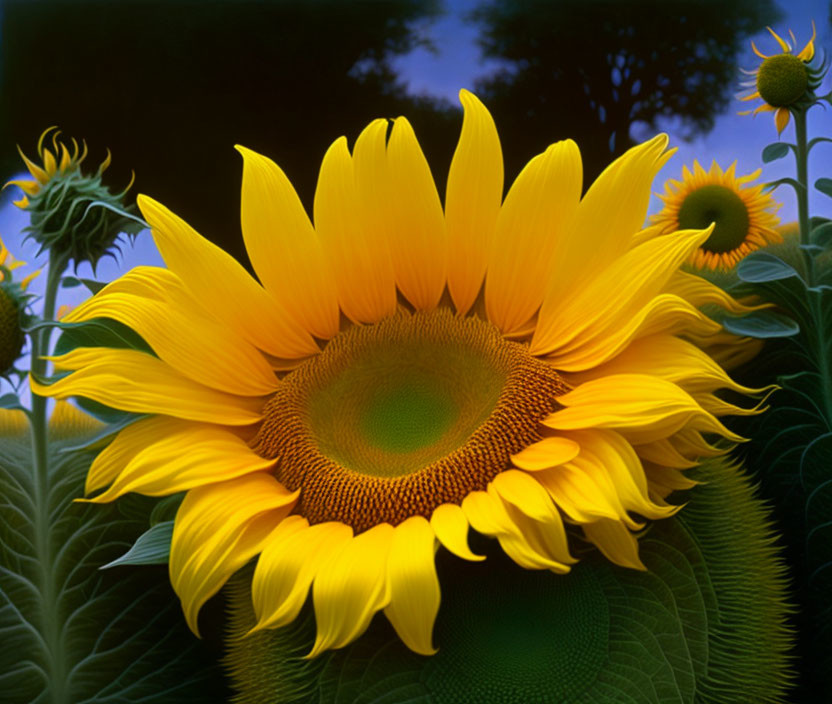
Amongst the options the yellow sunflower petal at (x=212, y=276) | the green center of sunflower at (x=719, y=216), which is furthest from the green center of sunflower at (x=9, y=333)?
the green center of sunflower at (x=719, y=216)

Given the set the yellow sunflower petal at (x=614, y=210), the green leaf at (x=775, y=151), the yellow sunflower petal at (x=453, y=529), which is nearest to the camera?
the yellow sunflower petal at (x=453, y=529)

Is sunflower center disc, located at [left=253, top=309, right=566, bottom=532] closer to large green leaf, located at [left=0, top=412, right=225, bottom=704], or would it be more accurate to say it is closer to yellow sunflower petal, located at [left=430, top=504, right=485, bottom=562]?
yellow sunflower petal, located at [left=430, top=504, right=485, bottom=562]

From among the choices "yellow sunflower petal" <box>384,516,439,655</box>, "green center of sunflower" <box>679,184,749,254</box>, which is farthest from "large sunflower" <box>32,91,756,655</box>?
"green center of sunflower" <box>679,184,749,254</box>

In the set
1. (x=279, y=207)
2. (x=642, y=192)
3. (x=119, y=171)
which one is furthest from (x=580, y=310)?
(x=119, y=171)

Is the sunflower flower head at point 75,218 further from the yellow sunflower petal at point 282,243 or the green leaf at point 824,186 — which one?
the green leaf at point 824,186

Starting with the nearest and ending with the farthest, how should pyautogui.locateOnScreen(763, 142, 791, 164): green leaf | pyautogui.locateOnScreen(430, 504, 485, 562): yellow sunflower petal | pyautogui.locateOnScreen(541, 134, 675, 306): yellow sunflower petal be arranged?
1. pyautogui.locateOnScreen(430, 504, 485, 562): yellow sunflower petal
2. pyautogui.locateOnScreen(541, 134, 675, 306): yellow sunflower petal
3. pyautogui.locateOnScreen(763, 142, 791, 164): green leaf

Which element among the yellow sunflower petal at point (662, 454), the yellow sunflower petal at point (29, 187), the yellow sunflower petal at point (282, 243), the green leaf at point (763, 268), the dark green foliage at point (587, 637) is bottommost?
the dark green foliage at point (587, 637)

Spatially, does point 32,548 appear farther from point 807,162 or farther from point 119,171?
point 807,162
